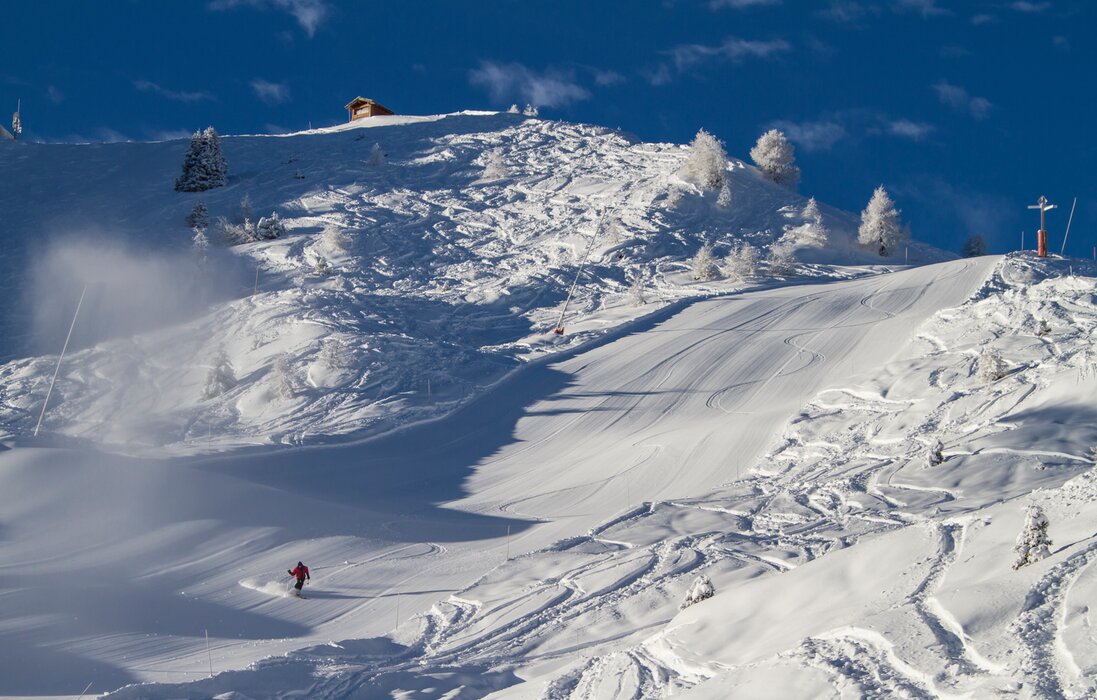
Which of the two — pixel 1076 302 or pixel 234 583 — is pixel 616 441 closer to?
pixel 234 583

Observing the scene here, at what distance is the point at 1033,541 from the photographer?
253 inches

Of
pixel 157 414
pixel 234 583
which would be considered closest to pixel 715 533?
pixel 234 583

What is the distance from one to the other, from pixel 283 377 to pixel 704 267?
14399mm

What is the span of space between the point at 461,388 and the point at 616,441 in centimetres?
485

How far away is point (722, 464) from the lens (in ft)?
58.6

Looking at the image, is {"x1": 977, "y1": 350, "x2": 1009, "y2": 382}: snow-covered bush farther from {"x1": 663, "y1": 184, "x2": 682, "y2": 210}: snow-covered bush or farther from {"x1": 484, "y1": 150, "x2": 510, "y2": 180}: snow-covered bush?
{"x1": 484, "y1": 150, "x2": 510, "y2": 180}: snow-covered bush

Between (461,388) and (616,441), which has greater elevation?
(461,388)

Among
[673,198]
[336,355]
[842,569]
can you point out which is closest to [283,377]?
[336,355]

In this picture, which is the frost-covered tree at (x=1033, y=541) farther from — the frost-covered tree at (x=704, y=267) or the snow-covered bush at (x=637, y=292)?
A: the frost-covered tree at (x=704, y=267)

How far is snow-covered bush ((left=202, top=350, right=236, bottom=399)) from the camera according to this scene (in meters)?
22.8

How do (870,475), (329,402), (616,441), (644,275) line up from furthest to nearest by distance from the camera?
(644,275), (329,402), (616,441), (870,475)

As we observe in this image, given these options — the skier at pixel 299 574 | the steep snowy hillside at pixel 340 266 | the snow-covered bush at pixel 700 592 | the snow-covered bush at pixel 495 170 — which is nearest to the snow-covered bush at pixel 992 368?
the steep snowy hillside at pixel 340 266

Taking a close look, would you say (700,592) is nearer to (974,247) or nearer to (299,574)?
(299,574)

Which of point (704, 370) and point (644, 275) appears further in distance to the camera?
point (644, 275)
